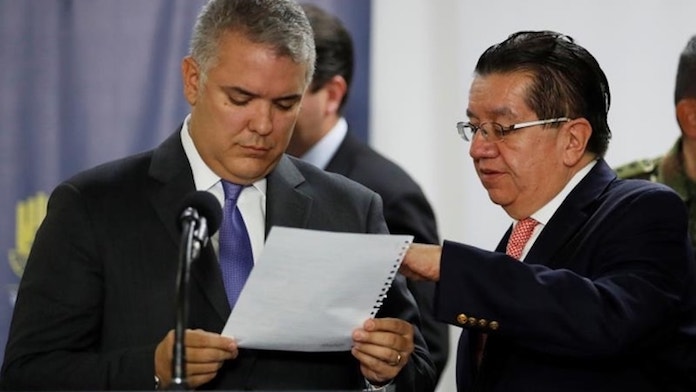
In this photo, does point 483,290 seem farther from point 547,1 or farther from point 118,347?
point 547,1

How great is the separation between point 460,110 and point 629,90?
557mm

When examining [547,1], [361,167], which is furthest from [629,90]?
[361,167]

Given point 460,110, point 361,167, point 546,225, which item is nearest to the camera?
point 546,225

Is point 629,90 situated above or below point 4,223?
above

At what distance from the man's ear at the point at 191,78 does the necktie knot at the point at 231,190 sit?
18 cm

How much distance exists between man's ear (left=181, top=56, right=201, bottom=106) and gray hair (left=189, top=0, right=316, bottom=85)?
0.02 metres

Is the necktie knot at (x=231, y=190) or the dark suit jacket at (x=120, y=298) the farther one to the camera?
the necktie knot at (x=231, y=190)

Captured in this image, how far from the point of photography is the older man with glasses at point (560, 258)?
273cm

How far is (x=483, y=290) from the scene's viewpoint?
9.07 feet

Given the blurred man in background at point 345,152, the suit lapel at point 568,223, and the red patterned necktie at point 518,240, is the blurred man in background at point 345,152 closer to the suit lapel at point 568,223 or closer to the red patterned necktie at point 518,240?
the red patterned necktie at point 518,240

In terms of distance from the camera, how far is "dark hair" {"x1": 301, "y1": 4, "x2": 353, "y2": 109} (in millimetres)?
4645

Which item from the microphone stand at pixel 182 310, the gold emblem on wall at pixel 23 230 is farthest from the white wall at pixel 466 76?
the microphone stand at pixel 182 310

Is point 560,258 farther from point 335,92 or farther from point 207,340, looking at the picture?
point 335,92

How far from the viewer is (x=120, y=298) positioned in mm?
2820
